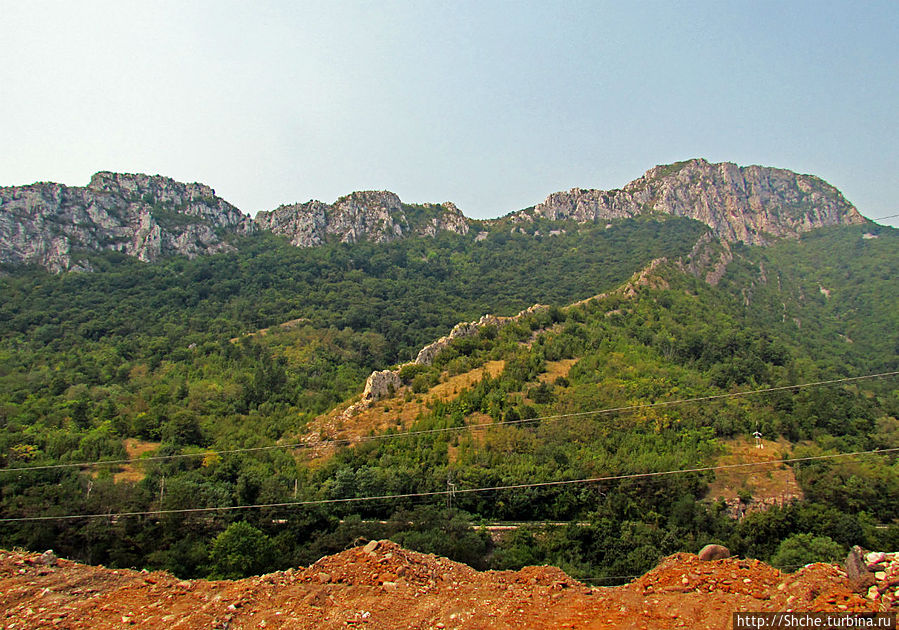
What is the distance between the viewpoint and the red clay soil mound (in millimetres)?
8703

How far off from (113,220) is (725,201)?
161034 mm

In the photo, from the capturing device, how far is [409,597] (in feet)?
35.6

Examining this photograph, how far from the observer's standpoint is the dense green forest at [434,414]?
20.7 metres

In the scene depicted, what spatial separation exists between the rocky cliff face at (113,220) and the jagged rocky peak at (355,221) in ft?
33.9

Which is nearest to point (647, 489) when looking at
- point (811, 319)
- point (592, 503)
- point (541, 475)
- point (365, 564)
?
point (592, 503)

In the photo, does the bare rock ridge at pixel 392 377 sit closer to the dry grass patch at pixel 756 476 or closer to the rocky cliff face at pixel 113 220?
the dry grass patch at pixel 756 476

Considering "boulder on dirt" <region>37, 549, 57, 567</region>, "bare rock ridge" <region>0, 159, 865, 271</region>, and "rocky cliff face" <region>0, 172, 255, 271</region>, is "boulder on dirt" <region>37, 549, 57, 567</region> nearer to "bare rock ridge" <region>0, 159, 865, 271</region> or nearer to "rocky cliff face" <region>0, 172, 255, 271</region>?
"rocky cliff face" <region>0, 172, 255, 271</region>

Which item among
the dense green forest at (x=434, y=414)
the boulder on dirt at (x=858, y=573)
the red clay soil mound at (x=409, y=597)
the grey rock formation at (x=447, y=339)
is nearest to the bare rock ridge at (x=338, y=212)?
the dense green forest at (x=434, y=414)

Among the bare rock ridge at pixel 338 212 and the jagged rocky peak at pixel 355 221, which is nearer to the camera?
the bare rock ridge at pixel 338 212

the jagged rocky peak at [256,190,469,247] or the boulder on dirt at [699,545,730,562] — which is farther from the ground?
the jagged rocky peak at [256,190,469,247]

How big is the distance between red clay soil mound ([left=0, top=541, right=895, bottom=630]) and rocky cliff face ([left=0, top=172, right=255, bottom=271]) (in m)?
93.6

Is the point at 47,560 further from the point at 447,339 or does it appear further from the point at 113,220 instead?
the point at 113,220

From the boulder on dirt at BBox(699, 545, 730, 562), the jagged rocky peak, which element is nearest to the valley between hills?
the boulder on dirt at BBox(699, 545, 730, 562)

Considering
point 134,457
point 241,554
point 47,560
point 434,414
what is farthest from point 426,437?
point 134,457
